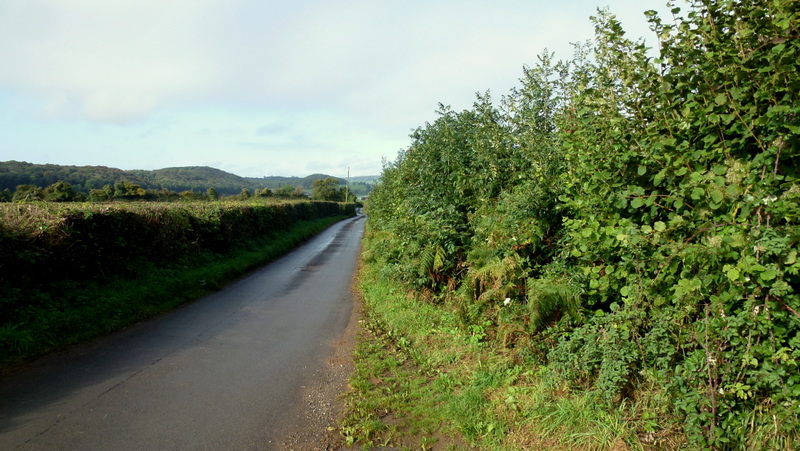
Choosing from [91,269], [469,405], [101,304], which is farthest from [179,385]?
[91,269]

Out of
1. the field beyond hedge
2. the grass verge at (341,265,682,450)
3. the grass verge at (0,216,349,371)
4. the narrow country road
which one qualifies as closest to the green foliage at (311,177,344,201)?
the field beyond hedge

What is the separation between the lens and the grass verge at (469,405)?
3.95 m

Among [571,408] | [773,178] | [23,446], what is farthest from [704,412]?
[23,446]

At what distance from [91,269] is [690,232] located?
11.6 m

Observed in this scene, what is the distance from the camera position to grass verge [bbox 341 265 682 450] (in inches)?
156

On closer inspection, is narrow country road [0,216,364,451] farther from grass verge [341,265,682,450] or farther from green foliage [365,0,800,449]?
green foliage [365,0,800,449]

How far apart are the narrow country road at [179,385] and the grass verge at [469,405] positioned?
0.94 meters

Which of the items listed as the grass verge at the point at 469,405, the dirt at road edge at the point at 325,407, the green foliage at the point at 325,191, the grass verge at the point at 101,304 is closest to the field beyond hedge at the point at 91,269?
the grass verge at the point at 101,304

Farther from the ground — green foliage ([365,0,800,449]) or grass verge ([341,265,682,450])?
green foliage ([365,0,800,449])

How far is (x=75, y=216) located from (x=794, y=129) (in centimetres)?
1194

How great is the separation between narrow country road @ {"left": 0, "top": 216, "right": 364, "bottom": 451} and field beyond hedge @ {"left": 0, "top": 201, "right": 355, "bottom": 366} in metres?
0.67

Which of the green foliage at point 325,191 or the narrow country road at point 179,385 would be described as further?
the green foliage at point 325,191

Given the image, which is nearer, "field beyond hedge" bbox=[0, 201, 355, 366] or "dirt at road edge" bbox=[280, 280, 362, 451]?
"dirt at road edge" bbox=[280, 280, 362, 451]

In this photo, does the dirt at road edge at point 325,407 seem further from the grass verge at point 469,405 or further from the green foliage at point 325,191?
the green foliage at point 325,191
